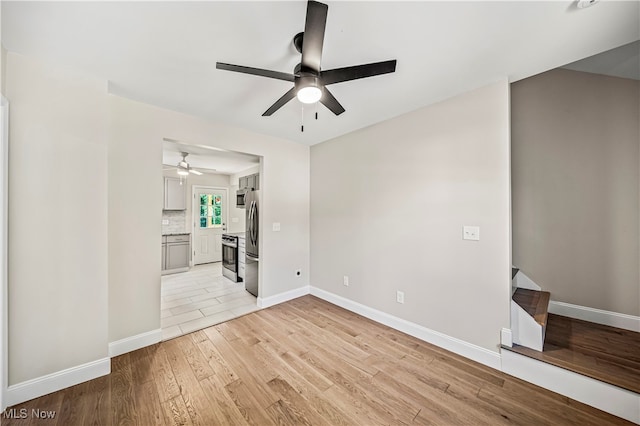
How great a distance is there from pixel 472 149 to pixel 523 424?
7.19ft

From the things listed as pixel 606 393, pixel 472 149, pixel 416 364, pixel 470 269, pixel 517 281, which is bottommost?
pixel 416 364

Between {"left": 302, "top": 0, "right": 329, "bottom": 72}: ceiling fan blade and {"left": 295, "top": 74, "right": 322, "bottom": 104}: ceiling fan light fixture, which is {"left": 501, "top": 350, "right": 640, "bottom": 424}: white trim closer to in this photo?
{"left": 295, "top": 74, "right": 322, "bottom": 104}: ceiling fan light fixture

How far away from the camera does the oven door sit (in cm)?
487

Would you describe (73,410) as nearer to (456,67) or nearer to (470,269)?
(470,269)

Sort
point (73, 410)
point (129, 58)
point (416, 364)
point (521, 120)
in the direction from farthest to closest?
1. point (521, 120)
2. point (416, 364)
3. point (129, 58)
4. point (73, 410)

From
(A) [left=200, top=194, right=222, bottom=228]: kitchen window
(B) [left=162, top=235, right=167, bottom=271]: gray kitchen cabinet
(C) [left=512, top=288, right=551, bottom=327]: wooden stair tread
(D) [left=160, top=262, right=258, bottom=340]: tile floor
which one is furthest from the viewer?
(A) [left=200, top=194, right=222, bottom=228]: kitchen window

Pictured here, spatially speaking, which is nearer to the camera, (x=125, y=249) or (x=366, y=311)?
(x=125, y=249)

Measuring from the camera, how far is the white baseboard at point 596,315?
2.32 meters

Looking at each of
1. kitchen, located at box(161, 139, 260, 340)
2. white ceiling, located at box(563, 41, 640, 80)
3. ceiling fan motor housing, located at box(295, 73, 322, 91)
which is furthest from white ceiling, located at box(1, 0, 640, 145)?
kitchen, located at box(161, 139, 260, 340)

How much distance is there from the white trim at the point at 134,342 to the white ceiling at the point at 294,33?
2.53 m

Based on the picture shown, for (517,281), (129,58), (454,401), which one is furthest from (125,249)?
(517,281)

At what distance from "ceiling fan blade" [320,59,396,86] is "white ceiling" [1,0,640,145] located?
303mm

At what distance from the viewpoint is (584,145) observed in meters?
2.54

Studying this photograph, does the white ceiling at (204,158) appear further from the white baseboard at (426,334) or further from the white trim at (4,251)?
the white baseboard at (426,334)
